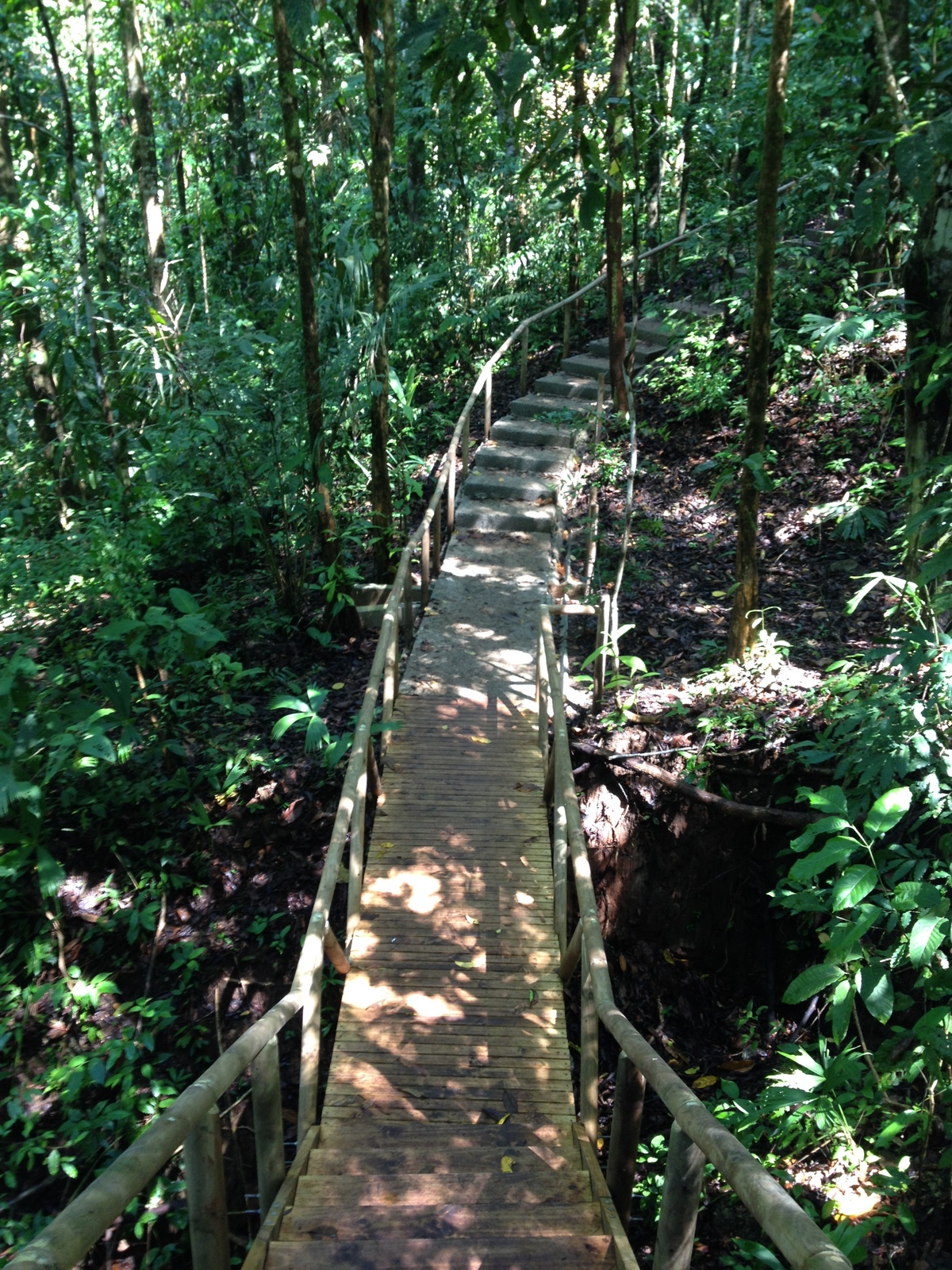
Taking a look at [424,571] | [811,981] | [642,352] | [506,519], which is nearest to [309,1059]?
[811,981]

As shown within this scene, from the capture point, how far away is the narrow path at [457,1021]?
9.20 feet

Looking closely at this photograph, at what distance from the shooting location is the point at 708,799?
6.03 m

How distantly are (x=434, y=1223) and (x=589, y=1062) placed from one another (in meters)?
0.90

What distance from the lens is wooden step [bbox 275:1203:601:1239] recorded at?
9.02ft

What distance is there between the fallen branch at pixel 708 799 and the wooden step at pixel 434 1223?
11.1 feet

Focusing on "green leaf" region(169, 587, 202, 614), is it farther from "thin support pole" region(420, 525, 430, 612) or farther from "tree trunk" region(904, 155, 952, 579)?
"tree trunk" region(904, 155, 952, 579)

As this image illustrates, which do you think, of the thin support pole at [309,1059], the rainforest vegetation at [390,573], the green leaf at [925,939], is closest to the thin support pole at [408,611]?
the rainforest vegetation at [390,573]

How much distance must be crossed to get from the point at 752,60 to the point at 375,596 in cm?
1432

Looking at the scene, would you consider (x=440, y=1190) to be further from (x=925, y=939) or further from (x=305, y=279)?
(x=305, y=279)

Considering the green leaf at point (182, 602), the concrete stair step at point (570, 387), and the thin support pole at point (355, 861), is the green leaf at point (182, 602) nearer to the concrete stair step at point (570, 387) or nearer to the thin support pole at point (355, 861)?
the thin support pole at point (355, 861)

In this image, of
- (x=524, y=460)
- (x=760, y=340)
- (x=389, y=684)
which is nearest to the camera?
(x=760, y=340)

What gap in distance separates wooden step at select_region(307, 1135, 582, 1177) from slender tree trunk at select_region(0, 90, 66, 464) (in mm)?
5713

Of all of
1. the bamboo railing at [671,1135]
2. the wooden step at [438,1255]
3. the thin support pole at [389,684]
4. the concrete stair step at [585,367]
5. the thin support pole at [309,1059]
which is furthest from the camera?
the concrete stair step at [585,367]

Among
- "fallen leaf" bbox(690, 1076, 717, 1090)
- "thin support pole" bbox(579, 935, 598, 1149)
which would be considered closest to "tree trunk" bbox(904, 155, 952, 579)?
"thin support pole" bbox(579, 935, 598, 1149)
